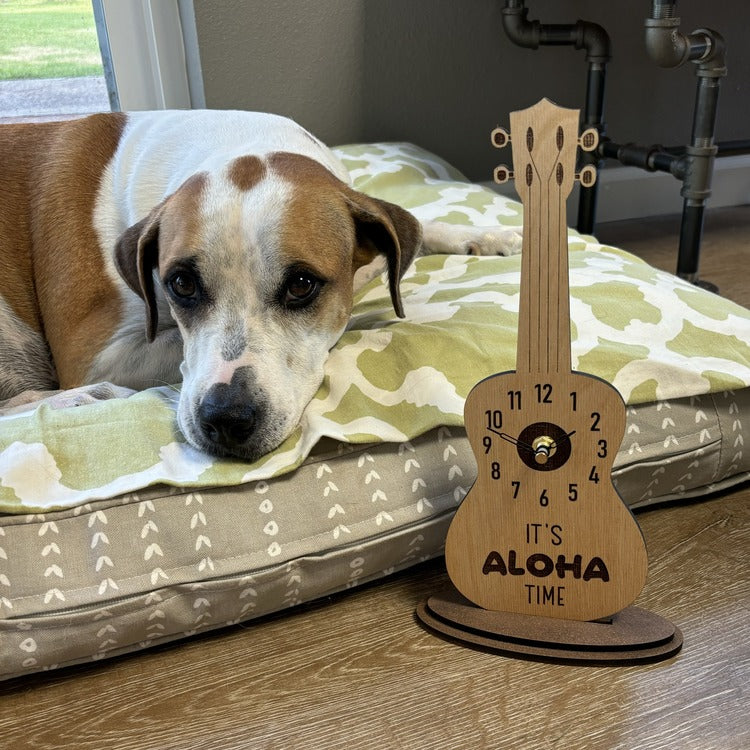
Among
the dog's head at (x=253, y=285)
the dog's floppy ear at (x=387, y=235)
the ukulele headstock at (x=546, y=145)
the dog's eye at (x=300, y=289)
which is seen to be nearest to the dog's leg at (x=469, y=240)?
the dog's floppy ear at (x=387, y=235)

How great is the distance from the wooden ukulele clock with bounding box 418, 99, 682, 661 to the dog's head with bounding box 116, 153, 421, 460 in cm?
31

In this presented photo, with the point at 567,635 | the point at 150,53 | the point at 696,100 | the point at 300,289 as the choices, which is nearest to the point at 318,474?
the point at 300,289

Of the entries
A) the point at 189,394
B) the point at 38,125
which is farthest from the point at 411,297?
the point at 38,125

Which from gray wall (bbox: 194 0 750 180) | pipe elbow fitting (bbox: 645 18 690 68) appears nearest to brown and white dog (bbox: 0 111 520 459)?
pipe elbow fitting (bbox: 645 18 690 68)

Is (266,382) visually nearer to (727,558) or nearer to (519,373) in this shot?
(519,373)

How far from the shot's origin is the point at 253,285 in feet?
3.98

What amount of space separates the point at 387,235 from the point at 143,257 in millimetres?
422

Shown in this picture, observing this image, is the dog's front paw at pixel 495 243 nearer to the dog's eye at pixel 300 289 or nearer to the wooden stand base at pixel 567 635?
the dog's eye at pixel 300 289

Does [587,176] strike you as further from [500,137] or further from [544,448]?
[544,448]

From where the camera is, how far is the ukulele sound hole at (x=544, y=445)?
3.44 ft

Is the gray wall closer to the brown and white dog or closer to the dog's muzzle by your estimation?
the brown and white dog

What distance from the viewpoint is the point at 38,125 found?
1790 mm

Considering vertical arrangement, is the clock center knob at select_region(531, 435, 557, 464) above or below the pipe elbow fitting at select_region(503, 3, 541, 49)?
below

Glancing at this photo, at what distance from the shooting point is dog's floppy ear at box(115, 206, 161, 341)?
4.41 feet
